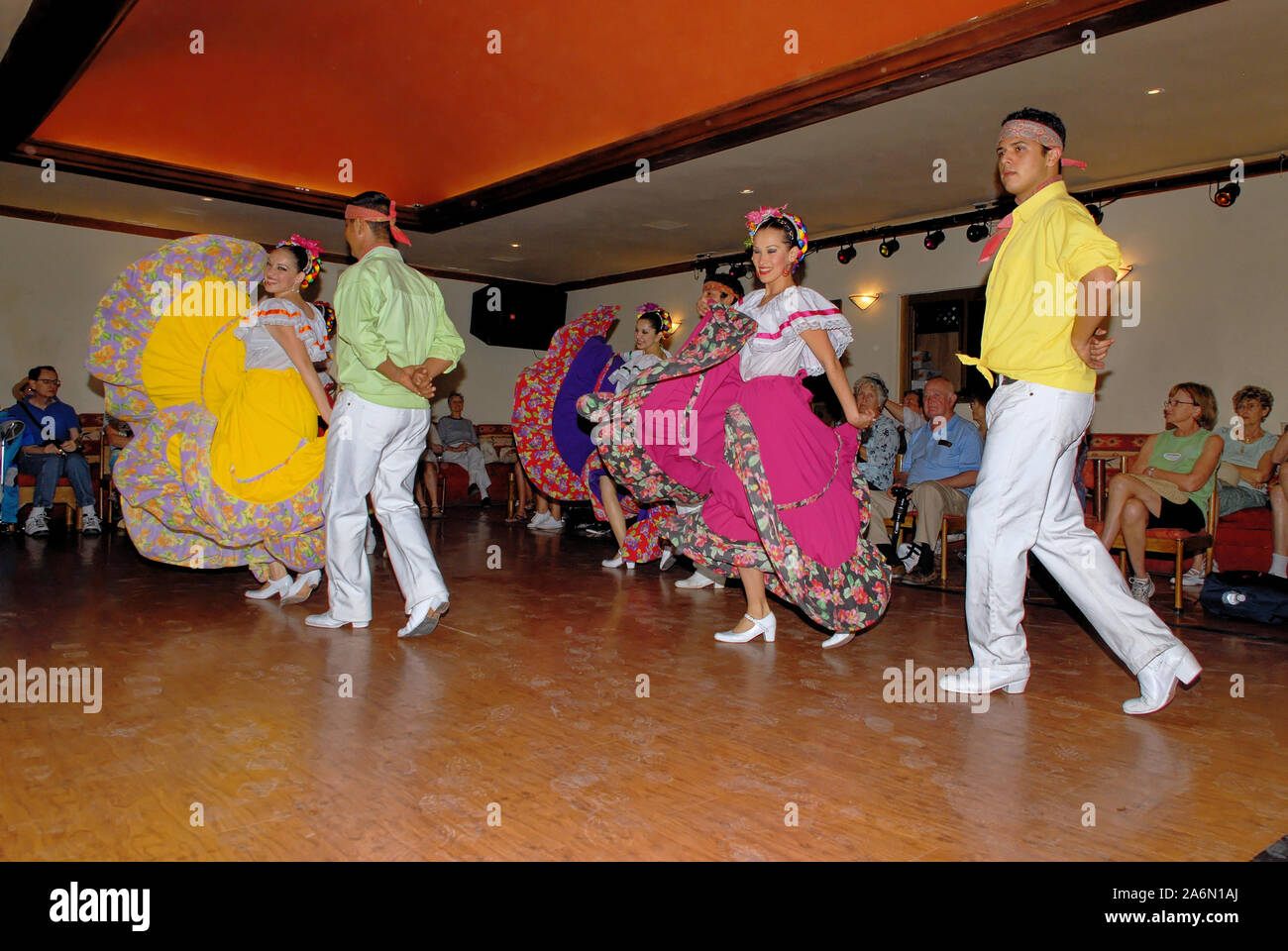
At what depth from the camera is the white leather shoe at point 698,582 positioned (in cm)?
523

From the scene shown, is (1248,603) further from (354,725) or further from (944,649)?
(354,725)

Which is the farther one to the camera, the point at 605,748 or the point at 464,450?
the point at 464,450

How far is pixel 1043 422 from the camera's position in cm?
281

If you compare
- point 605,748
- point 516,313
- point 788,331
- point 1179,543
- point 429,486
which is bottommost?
point 605,748

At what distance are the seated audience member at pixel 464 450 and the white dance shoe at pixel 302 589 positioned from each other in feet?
20.8

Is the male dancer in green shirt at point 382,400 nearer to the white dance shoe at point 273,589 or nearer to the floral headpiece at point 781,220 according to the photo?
the white dance shoe at point 273,589

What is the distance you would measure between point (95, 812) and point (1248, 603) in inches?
191

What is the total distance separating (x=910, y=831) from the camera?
1.98 m

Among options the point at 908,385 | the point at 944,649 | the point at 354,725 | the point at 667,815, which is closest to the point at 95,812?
the point at 354,725

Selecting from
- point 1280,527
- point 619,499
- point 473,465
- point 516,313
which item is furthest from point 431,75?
point 516,313

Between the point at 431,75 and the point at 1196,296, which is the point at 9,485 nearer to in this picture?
the point at 431,75

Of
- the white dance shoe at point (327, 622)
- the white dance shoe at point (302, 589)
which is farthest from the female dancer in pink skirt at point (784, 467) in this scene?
the white dance shoe at point (302, 589)

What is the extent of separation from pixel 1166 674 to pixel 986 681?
1.72 feet
